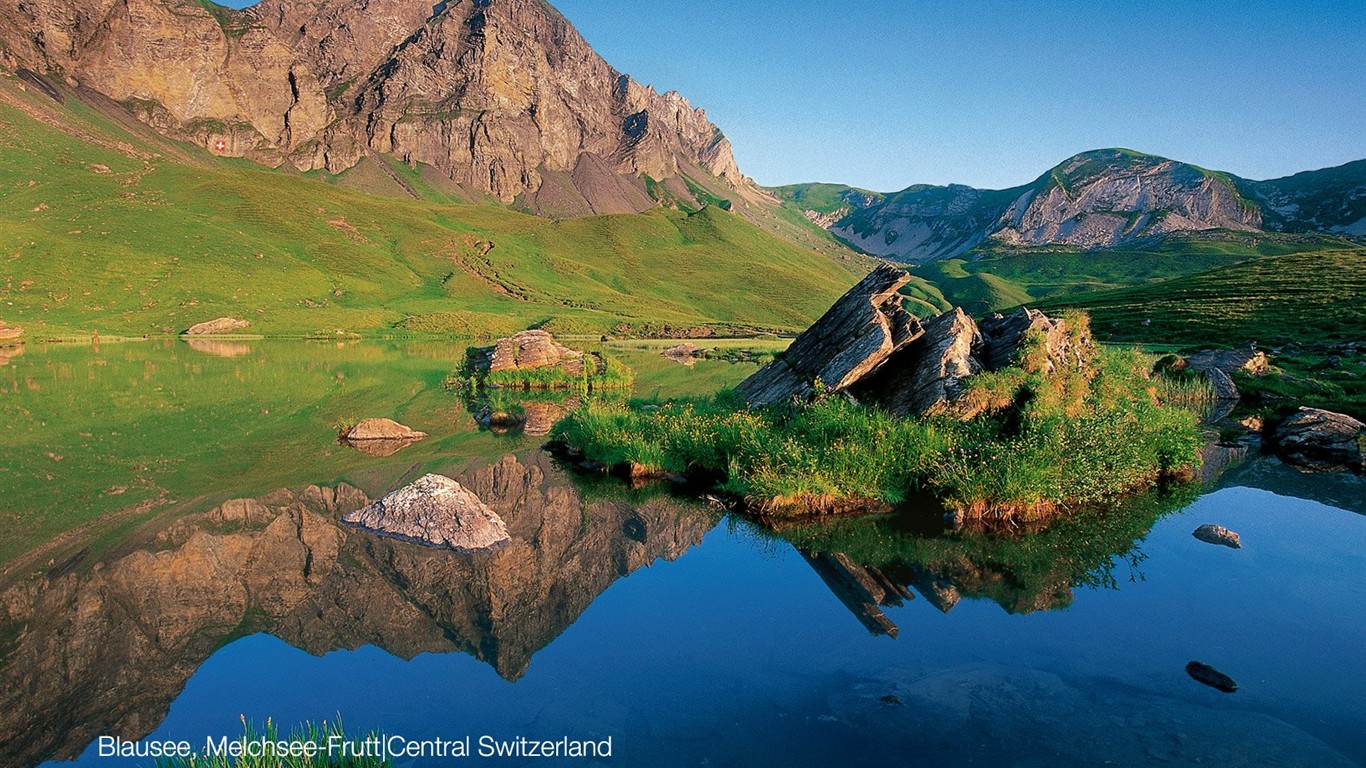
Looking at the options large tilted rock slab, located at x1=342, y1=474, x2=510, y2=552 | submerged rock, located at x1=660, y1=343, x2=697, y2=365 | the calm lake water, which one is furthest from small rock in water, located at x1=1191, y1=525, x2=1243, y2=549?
submerged rock, located at x1=660, y1=343, x2=697, y2=365

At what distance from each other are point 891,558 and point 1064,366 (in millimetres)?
13360

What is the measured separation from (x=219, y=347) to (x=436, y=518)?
83.0 meters

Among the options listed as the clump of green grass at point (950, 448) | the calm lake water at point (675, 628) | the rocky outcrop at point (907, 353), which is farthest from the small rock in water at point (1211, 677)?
the rocky outcrop at point (907, 353)

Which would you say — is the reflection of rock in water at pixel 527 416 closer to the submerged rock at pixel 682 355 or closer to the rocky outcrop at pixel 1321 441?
the rocky outcrop at pixel 1321 441

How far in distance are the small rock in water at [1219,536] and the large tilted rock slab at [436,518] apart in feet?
61.6

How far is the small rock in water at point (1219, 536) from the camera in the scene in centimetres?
1914

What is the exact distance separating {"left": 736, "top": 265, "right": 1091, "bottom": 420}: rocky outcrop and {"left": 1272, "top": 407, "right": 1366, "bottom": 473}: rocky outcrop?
1212cm

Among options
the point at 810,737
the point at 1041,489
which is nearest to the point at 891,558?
the point at 1041,489

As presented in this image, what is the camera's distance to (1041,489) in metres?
20.3

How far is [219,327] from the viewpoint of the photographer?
106 meters

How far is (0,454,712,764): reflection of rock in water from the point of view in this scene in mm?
10672

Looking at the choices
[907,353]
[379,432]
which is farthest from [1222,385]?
[379,432]

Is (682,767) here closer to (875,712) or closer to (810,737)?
(810,737)

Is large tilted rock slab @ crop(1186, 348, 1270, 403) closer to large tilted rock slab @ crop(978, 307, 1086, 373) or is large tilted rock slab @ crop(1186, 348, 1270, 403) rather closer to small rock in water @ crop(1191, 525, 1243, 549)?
large tilted rock slab @ crop(978, 307, 1086, 373)
